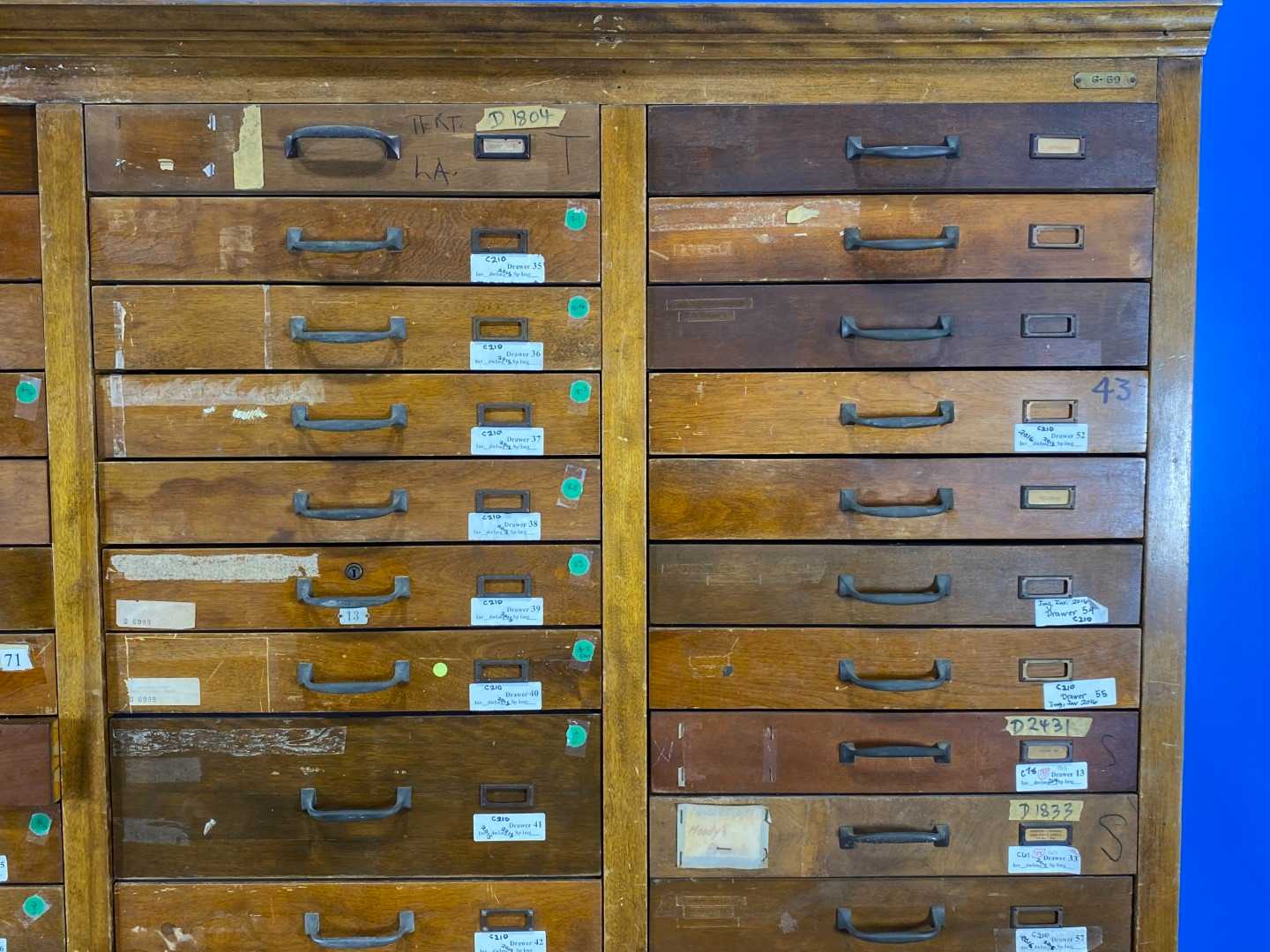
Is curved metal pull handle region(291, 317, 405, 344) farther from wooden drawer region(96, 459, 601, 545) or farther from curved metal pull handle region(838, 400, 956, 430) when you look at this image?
curved metal pull handle region(838, 400, 956, 430)

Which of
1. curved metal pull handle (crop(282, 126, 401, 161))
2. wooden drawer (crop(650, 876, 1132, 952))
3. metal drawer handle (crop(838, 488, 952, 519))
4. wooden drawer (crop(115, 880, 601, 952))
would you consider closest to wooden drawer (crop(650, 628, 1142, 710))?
metal drawer handle (crop(838, 488, 952, 519))

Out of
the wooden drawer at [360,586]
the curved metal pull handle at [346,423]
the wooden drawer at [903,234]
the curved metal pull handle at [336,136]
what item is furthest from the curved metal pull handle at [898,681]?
the curved metal pull handle at [336,136]

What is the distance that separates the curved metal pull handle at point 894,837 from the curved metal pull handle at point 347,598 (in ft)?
2.97

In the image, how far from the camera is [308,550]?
1.51 meters

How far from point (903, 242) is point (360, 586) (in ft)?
3.74

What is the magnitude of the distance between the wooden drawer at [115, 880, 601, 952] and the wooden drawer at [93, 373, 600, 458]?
0.79 meters

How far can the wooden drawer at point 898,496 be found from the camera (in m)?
1.52

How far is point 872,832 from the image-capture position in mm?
1535

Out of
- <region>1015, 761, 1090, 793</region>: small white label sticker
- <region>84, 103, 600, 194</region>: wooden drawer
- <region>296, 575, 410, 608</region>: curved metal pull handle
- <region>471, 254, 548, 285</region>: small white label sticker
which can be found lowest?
<region>1015, 761, 1090, 793</region>: small white label sticker

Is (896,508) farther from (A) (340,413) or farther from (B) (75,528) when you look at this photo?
(B) (75,528)

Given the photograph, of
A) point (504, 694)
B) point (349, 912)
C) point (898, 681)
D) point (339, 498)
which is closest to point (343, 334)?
point (339, 498)

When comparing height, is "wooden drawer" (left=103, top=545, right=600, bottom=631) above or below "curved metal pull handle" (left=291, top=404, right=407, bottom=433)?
below

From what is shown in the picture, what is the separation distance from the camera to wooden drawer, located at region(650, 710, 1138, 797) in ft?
5.03

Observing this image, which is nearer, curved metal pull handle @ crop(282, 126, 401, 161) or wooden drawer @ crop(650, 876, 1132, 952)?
curved metal pull handle @ crop(282, 126, 401, 161)
